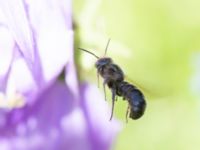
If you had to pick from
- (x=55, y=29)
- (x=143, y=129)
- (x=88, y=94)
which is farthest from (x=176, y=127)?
(x=55, y=29)

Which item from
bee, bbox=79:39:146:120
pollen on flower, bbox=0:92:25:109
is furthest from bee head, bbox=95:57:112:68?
pollen on flower, bbox=0:92:25:109

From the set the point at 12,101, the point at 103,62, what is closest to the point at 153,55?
the point at 103,62

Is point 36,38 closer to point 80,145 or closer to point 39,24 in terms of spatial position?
point 39,24

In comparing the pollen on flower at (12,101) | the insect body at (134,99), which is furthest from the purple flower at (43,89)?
the insect body at (134,99)

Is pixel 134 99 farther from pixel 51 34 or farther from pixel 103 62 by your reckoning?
pixel 51 34

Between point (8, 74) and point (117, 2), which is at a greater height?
point (117, 2)

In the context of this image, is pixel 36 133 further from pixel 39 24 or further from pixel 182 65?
pixel 182 65
